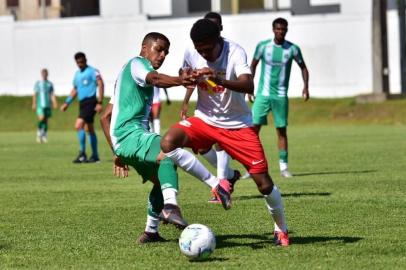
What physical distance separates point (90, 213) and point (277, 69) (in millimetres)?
6031

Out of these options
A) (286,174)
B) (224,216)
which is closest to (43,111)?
(286,174)

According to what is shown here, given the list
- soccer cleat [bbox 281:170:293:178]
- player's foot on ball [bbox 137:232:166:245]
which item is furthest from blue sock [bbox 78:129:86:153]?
player's foot on ball [bbox 137:232:166:245]

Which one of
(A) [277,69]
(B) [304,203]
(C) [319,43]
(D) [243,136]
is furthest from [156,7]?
(D) [243,136]

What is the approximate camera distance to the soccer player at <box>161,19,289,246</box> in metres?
9.65

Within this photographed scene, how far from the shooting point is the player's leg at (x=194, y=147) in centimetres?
930

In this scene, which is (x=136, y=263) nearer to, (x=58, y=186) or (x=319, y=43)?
(x=58, y=186)

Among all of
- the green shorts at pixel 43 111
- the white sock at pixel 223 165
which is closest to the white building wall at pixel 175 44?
the green shorts at pixel 43 111

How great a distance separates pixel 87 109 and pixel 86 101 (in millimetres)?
267

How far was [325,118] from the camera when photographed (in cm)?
4197

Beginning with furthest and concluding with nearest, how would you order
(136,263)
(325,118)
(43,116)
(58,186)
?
(325,118), (43,116), (58,186), (136,263)

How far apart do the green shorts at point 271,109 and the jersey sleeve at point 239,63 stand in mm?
7949

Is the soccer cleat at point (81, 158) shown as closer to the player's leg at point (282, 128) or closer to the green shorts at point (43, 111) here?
the player's leg at point (282, 128)

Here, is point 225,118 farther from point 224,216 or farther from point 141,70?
point 224,216

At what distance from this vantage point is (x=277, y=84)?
18328 mm
